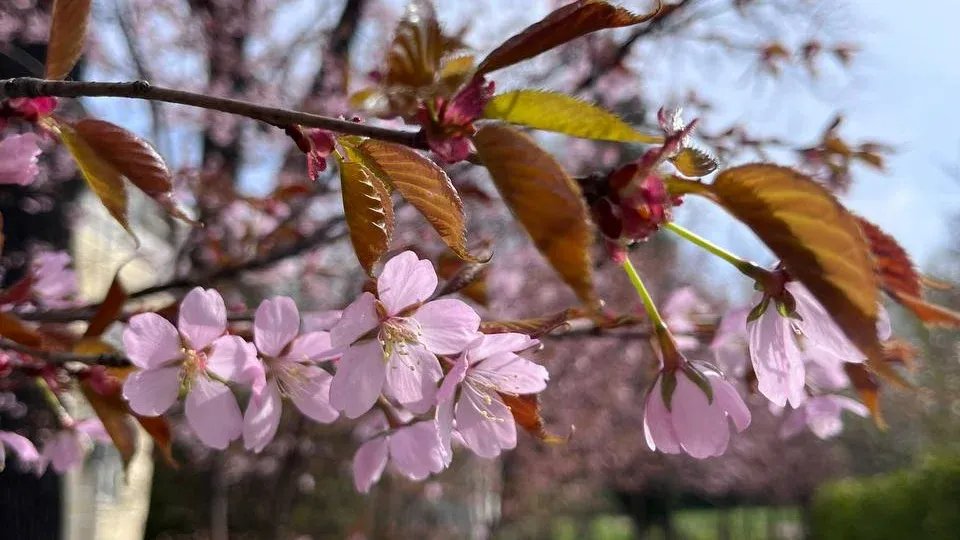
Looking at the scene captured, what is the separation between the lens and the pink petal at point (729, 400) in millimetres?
586

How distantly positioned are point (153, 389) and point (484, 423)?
28cm

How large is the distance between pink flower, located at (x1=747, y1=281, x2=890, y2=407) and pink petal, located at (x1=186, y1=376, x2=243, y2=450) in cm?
42

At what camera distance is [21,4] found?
2756 mm

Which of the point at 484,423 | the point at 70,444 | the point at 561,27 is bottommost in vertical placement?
the point at 70,444

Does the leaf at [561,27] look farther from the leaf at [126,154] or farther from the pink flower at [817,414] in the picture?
the pink flower at [817,414]

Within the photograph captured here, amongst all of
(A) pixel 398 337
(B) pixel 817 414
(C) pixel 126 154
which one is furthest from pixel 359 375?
(B) pixel 817 414

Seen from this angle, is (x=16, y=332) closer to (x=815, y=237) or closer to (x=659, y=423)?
(x=659, y=423)

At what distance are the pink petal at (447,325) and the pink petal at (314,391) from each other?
12 cm

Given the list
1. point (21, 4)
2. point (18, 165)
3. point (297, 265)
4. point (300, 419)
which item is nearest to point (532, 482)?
point (300, 419)

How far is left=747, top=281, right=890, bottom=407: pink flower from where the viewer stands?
0.54m

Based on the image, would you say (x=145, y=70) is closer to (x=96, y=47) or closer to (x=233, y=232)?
(x=96, y=47)

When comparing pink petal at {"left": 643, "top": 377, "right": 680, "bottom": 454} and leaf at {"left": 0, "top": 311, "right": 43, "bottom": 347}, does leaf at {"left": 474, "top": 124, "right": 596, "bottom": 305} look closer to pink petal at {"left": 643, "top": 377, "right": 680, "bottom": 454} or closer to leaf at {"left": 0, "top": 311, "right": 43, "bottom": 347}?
pink petal at {"left": 643, "top": 377, "right": 680, "bottom": 454}

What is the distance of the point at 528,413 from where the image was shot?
634 millimetres

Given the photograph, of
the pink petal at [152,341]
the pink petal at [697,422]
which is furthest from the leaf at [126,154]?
the pink petal at [697,422]
